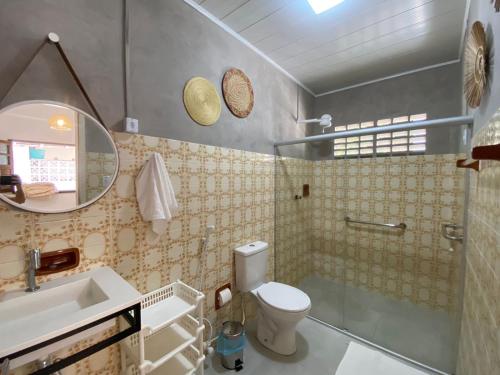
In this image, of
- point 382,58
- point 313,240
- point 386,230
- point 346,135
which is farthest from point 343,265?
point 382,58

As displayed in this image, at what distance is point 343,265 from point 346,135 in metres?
1.65

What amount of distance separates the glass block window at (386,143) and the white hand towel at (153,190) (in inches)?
80.6

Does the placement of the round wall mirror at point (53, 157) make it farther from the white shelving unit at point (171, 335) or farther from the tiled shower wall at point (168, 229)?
the white shelving unit at point (171, 335)

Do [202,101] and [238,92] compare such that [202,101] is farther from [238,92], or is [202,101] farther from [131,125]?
[131,125]

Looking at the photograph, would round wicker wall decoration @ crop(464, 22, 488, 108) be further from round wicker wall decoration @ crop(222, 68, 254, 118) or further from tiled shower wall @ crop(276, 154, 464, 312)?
round wicker wall decoration @ crop(222, 68, 254, 118)

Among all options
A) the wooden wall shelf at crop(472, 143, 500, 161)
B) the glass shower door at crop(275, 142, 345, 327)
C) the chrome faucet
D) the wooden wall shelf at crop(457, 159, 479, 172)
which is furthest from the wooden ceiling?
Result: the chrome faucet

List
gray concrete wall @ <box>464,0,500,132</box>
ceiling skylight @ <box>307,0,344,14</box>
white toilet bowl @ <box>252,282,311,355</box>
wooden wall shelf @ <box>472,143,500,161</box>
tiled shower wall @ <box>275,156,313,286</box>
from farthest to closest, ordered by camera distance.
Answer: tiled shower wall @ <box>275,156,313,286</box>
white toilet bowl @ <box>252,282,311,355</box>
ceiling skylight @ <box>307,0,344,14</box>
gray concrete wall @ <box>464,0,500,132</box>
wooden wall shelf @ <box>472,143,500,161</box>

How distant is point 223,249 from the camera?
186cm

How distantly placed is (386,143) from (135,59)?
252cm

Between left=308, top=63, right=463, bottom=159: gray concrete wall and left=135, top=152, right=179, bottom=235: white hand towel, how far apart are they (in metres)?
2.16

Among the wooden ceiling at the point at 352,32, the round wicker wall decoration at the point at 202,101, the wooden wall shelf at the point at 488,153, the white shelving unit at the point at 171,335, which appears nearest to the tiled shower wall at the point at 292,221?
the round wicker wall decoration at the point at 202,101

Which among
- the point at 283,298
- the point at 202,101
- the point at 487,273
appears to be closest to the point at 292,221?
the point at 283,298

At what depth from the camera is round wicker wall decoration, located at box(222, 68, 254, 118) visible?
1825mm

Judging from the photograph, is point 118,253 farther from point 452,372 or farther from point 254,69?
point 452,372
